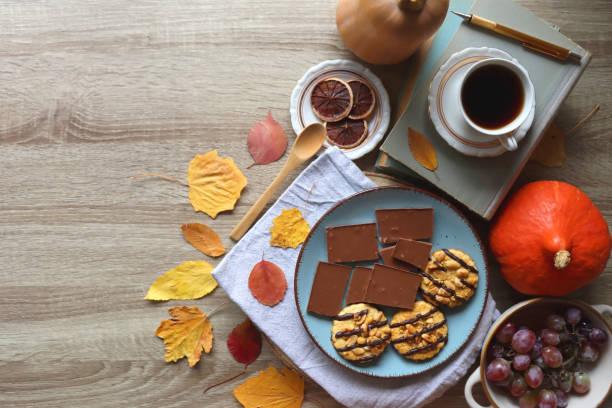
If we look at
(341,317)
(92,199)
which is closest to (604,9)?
(341,317)

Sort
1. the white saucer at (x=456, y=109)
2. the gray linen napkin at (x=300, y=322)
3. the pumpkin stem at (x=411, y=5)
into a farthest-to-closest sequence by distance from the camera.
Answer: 1. the gray linen napkin at (x=300, y=322)
2. the white saucer at (x=456, y=109)
3. the pumpkin stem at (x=411, y=5)

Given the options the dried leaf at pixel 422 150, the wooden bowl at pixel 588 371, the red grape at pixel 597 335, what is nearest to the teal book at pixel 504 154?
the dried leaf at pixel 422 150

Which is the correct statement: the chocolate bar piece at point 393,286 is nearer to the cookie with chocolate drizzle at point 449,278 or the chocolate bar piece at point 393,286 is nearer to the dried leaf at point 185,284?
the cookie with chocolate drizzle at point 449,278

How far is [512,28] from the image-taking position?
110cm

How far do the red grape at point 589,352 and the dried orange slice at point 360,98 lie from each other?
0.77 metres

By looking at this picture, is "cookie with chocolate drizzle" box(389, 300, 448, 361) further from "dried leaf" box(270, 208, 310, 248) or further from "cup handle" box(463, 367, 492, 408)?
"dried leaf" box(270, 208, 310, 248)

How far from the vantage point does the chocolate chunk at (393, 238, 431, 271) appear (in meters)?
1.14

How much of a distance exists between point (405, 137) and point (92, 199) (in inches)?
31.6

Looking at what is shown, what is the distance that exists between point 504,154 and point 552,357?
1.57ft

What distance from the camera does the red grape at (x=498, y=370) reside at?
1102 mm

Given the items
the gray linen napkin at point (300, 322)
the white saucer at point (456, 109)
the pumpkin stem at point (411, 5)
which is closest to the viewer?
the pumpkin stem at point (411, 5)

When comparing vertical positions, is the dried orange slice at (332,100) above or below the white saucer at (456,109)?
below

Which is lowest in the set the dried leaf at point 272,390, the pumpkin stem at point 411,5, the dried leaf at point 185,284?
the dried leaf at point 272,390

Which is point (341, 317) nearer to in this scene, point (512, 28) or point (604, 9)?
point (512, 28)
